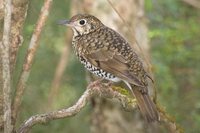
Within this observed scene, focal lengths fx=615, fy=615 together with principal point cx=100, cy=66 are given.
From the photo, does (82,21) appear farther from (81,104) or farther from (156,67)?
(156,67)

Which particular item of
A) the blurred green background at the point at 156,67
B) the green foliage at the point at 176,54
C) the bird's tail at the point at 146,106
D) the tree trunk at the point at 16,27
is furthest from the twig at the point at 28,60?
the green foliage at the point at 176,54

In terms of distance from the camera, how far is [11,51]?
3.86 metres

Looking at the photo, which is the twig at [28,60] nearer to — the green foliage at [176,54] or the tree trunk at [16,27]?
the tree trunk at [16,27]

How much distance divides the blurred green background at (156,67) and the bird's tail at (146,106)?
2.52 m

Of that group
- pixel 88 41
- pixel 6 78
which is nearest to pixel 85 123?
pixel 88 41

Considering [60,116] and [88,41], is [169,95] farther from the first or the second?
[60,116]

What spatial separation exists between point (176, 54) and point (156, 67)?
841mm

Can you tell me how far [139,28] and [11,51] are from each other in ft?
12.5

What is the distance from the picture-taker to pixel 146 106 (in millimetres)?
4414

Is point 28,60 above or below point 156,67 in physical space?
above

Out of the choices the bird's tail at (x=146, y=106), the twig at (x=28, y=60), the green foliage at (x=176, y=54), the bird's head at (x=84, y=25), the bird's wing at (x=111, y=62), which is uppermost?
the twig at (x=28, y=60)

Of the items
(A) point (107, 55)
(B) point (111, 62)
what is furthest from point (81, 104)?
(A) point (107, 55)

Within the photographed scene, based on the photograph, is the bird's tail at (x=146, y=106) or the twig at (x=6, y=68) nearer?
the twig at (x=6, y=68)

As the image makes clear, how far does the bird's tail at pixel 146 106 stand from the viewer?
14.3 feet
